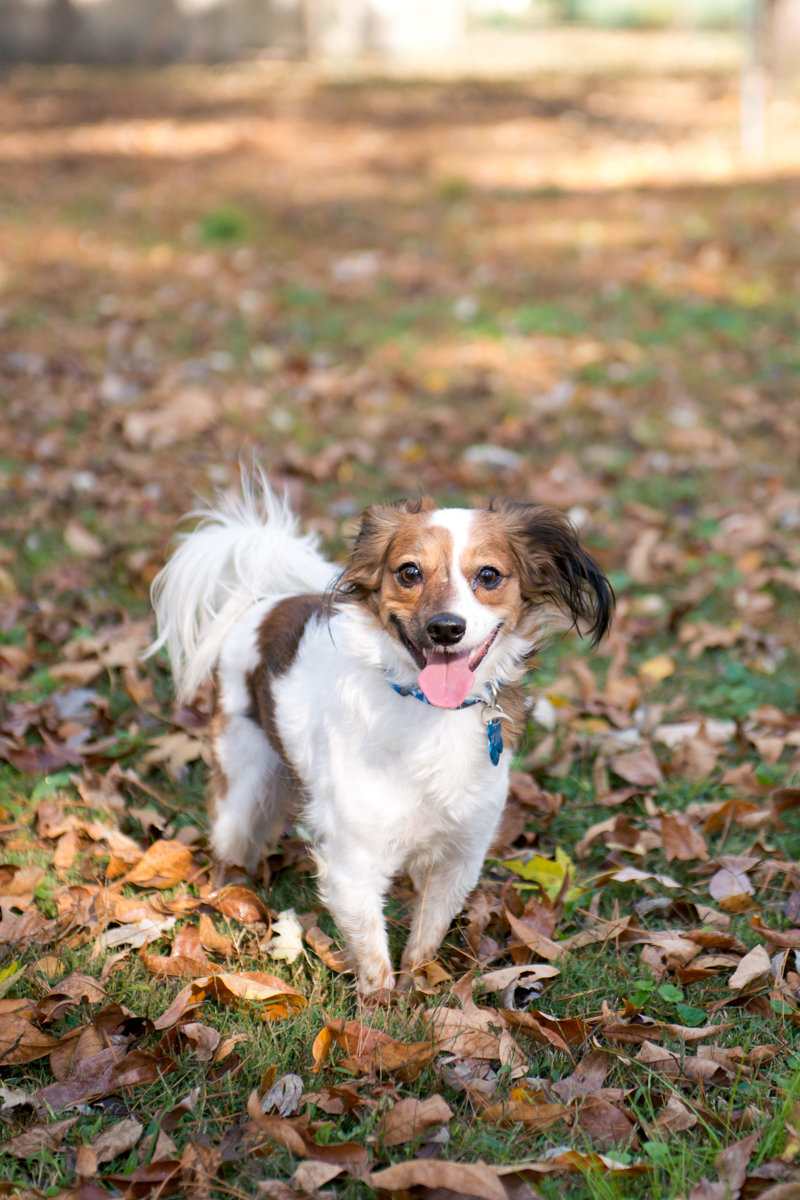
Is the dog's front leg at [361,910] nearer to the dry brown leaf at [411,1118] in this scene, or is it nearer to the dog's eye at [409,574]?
the dry brown leaf at [411,1118]

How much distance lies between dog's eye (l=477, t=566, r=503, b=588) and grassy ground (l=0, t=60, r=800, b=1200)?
1.11 m

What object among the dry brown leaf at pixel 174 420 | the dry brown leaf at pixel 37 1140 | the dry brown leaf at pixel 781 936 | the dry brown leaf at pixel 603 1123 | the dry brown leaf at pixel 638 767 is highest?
the dry brown leaf at pixel 174 420

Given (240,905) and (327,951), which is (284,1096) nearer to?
(327,951)

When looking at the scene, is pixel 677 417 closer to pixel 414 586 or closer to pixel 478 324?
pixel 478 324

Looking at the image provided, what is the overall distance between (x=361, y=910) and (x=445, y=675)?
731 millimetres

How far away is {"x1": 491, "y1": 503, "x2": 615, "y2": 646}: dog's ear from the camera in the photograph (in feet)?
9.31

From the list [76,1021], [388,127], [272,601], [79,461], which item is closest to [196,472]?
[79,461]

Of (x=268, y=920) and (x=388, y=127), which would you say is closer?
(x=268, y=920)

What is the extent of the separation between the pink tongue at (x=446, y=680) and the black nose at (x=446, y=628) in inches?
2.9

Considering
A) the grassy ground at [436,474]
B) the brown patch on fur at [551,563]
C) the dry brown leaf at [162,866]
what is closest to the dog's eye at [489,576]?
the brown patch on fur at [551,563]

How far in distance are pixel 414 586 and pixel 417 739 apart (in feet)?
1.29

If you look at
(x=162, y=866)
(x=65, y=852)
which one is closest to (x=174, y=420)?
(x=65, y=852)

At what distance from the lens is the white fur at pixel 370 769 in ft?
8.85

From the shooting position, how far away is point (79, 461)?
6.59 metres
